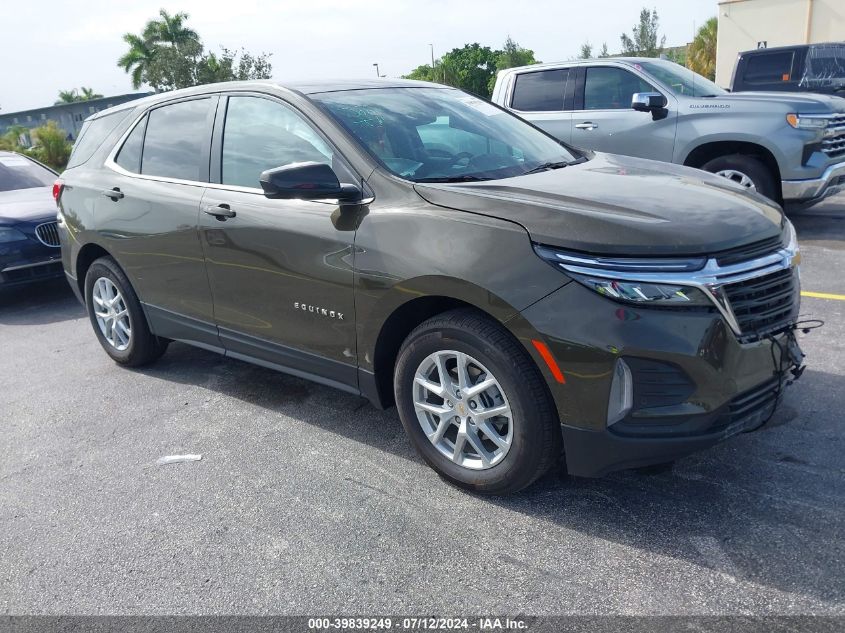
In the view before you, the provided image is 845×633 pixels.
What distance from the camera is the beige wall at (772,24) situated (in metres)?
27.4

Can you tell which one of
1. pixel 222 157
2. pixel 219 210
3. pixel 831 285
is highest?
pixel 222 157

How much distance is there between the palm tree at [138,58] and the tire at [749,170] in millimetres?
48362

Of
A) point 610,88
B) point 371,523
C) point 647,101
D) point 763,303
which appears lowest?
point 371,523

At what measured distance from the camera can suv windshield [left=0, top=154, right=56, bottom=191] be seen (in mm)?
8562

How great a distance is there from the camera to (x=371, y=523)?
312 centimetres

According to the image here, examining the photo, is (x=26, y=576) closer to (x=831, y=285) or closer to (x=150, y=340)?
(x=150, y=340)

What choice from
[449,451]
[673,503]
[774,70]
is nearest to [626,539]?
[673,503]

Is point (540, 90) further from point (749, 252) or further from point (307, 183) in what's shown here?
point (749, 252)

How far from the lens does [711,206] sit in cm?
308

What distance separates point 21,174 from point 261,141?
6.19m

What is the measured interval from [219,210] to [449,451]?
1.82m

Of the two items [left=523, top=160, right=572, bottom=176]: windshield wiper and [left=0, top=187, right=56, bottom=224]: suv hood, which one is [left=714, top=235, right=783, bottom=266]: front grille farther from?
[left=0, top=187, right=56, bottom=224]: suv hood

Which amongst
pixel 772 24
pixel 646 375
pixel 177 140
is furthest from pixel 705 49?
pixel 646 375

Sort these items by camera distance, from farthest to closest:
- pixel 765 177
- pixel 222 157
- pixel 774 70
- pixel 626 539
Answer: pixel 774 70 < pixel 765 177 < pixel 222 157 < pixel 626 539
